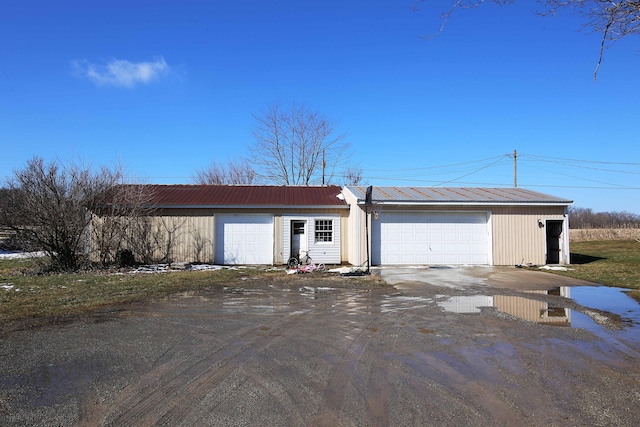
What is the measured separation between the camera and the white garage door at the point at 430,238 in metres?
16.9

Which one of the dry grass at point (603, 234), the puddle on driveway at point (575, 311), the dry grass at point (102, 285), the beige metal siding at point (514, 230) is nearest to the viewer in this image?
the puddle on driveway at point (575, 311)

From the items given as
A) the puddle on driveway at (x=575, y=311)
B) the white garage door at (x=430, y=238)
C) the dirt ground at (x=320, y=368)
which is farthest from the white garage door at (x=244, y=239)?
the puddle on driveway at (x=575, y=311)

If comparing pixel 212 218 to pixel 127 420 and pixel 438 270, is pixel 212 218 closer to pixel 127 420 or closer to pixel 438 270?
pixel 438 270

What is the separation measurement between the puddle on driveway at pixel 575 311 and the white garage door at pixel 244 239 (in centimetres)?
953

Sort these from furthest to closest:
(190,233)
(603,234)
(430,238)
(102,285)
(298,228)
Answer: (603,234) → (298,228) → (190,233) → (430,238) → (102,285)

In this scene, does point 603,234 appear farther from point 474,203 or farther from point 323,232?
point 323,232

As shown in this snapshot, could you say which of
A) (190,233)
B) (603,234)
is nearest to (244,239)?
(190,233)

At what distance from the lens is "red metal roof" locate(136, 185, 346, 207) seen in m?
17.9

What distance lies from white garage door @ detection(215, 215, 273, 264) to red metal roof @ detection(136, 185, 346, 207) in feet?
2.30

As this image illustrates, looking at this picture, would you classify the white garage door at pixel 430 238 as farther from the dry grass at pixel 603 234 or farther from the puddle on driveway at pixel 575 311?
the dry grass at pixel 603 234

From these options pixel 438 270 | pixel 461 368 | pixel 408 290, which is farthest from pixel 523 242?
pixel 461 368

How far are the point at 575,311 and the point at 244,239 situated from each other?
12713 mm

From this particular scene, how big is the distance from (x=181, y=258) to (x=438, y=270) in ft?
34.0

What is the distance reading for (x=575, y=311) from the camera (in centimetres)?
813
